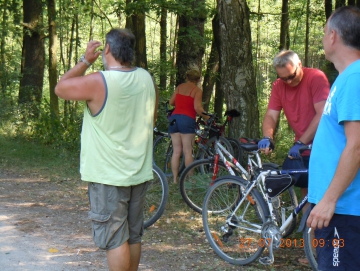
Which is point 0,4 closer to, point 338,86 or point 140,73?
point 140,73

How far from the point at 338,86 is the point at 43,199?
648 cm

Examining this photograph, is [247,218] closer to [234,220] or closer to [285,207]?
[234,220]

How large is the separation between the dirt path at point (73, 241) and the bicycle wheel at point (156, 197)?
0.53ft

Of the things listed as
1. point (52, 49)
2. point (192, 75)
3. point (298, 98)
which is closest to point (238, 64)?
point (192, 75)

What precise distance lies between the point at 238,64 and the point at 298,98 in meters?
2.94

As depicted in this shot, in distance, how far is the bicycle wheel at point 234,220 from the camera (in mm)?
5398

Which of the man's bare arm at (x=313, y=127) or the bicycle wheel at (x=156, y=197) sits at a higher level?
the man's bare arm at (x=313, y=127)

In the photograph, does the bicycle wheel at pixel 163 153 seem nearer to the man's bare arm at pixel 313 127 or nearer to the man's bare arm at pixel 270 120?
the man's bare arm at pixel 270 120

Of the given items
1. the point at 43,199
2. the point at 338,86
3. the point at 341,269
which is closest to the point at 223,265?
the point at 341,269

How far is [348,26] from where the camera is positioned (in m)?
2.80

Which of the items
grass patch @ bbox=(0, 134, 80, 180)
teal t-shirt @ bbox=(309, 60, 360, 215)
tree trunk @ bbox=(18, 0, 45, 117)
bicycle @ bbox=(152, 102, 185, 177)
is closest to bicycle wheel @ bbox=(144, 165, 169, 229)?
bicycle @ bbox=(152, 102, 185, 177)

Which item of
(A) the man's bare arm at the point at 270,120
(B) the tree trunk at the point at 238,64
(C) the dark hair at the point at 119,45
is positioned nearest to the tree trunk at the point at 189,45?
(B) the tree trunk at the point at 238,64

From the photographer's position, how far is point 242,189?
552 cm

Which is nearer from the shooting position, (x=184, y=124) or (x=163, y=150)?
(x=184, y=124)
